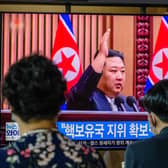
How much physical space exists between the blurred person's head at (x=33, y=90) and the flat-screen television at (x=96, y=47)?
1916 millimetres

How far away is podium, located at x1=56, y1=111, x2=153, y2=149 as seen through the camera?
3.10 metres

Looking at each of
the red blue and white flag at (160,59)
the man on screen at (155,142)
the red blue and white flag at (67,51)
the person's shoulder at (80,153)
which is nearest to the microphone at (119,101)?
the red blue and white flag at (160,59)

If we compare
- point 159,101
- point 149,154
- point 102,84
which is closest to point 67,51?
point 102,84

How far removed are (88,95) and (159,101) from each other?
1.42m

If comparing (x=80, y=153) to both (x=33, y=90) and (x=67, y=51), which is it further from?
(x=67, y=51)

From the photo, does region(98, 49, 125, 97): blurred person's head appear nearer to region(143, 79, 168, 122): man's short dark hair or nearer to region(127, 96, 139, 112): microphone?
region(127, 96, 139, 112): microphone

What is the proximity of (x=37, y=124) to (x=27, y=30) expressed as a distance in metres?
2.02

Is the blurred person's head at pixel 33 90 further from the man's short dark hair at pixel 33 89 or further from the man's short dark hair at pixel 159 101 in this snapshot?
the man's short dark hair at pixel 159 101

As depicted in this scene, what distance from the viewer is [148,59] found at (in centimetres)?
317

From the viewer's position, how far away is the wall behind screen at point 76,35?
10.1ft

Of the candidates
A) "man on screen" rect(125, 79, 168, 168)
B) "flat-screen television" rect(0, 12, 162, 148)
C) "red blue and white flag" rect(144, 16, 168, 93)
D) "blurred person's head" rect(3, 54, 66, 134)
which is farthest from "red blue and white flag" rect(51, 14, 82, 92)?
"blurred person's head" rect(3, 54, 66, 134)

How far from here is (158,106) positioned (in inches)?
67.8

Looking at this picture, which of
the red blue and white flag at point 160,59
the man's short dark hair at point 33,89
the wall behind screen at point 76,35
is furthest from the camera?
the red blue and white flag at point 160,59

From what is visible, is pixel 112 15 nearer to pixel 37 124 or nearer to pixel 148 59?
pixel 148 59
